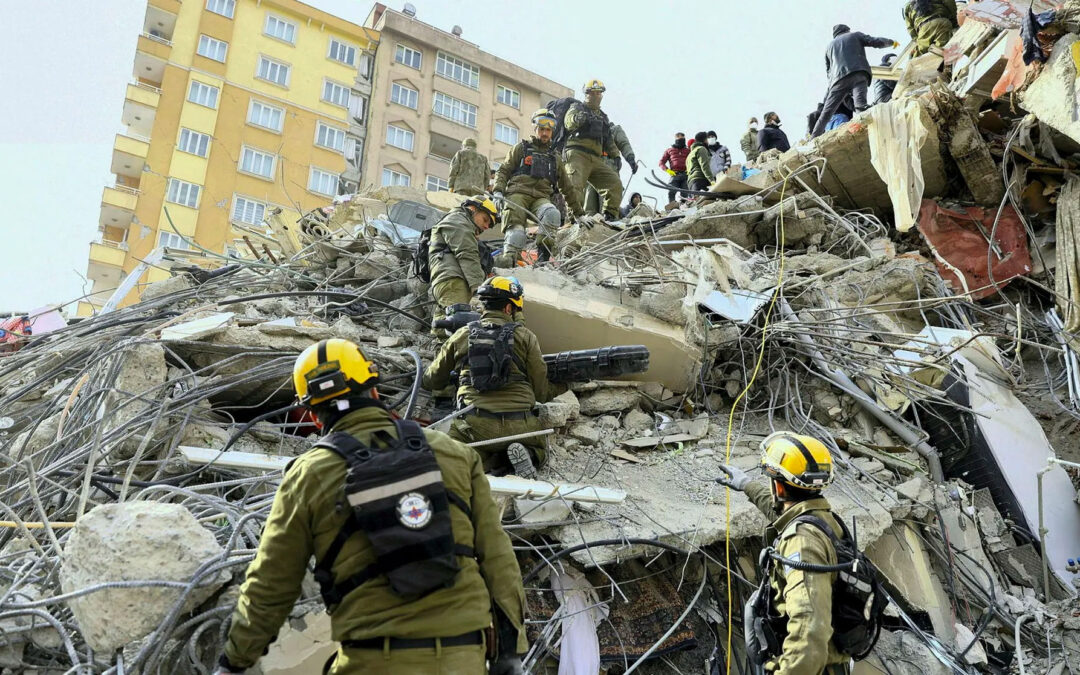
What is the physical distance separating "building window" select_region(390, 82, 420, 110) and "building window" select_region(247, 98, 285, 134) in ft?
14.6

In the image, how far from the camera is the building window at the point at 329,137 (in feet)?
82.7

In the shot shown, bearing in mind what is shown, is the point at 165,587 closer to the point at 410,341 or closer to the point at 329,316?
the point at 410,341

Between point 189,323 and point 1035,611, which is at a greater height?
point 189,323

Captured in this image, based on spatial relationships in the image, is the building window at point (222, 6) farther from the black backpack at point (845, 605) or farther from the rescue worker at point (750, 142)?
the black backpack at point (845, 605)

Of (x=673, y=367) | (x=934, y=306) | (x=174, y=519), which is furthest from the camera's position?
(x=934, y=306)

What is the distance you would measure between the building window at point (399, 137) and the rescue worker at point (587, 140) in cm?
1937

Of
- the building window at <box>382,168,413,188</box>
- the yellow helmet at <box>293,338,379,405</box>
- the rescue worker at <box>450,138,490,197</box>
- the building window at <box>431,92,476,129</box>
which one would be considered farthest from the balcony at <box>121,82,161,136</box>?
the yellow helmet at <box>293,338,379,405</box>

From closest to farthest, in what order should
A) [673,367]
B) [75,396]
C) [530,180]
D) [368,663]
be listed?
[368,663], [75,396], [673,367], [530,180]

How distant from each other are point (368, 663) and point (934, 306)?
21.3ft

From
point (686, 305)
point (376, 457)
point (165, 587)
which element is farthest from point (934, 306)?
point (165, 587)

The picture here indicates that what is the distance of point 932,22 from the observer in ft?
29.6

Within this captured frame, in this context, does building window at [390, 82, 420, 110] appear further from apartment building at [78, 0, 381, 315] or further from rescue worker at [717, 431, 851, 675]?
rescue worker at [717, 431, 851, 675]

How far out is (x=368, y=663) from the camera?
6.34 ft

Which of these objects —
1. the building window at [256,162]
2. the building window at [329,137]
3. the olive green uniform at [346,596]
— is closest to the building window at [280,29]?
the building window at [329,137]
